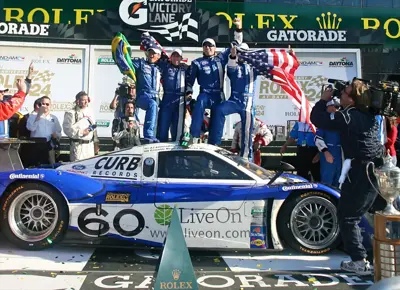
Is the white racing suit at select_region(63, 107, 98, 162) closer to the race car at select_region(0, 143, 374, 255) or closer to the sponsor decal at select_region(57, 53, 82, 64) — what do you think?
the race car at select_region(0, 143, 374, 255)

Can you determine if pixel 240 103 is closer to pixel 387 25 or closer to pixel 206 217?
pixel 206 217

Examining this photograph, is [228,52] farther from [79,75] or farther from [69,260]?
[79,75]

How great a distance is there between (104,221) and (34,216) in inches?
31.5

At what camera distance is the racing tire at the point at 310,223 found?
484 cm

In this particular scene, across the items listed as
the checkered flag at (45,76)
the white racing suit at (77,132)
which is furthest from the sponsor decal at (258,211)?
the checkered flag at (45,76)

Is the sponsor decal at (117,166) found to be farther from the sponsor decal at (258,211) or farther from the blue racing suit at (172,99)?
the blue racing suit at (172,99)

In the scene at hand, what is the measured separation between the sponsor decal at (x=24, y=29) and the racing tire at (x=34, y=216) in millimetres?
6963

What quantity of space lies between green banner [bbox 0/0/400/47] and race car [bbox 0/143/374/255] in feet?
23.0

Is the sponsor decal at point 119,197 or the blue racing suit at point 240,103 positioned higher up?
the blue racing suit at point 240,103

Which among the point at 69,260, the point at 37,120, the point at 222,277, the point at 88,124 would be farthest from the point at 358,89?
the point at 37,120

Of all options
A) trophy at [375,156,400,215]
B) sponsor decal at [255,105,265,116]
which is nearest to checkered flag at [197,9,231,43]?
sponsor decal at [255,105,265,116]

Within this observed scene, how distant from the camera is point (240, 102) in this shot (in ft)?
22.2

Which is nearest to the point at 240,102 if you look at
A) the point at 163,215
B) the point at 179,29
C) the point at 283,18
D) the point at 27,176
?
the point at 163,215

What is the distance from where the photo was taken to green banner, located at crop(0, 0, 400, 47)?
36.0 ft
